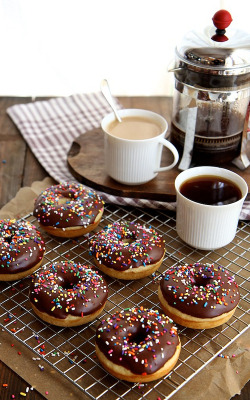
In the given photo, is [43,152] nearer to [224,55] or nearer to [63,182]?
[63,182]

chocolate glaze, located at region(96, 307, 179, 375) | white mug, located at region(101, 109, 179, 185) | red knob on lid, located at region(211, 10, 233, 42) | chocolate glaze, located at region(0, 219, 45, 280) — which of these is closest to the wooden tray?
white mug, located at region(101, 109, 179, 185)

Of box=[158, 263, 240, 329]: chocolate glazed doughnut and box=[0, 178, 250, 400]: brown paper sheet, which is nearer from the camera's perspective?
box=[0, 178, 250, 400]: brown paper sheet

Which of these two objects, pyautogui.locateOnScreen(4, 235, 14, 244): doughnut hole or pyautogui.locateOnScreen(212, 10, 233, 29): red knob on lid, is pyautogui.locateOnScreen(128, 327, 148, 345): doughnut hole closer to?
pyautogui.locateOnScreen(4, 235, 14, 244): doughnut hole

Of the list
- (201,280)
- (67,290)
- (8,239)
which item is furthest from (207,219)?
(8,239)

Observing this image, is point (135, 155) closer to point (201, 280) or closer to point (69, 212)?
point (69, 212)

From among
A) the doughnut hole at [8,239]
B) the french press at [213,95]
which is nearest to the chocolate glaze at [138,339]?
the doughnut hole at [8,239]

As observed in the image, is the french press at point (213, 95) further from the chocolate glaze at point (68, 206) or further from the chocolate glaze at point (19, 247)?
the chocolate glaze at point (19, 247)

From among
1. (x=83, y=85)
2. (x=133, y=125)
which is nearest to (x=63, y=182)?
(x=133, y=125)
